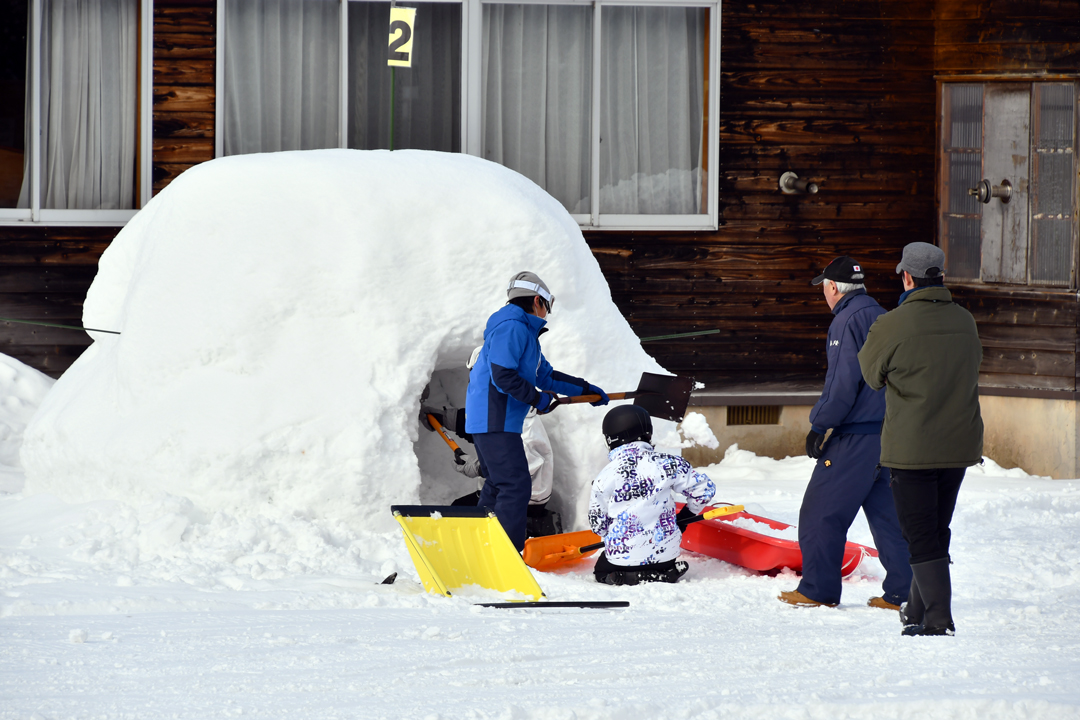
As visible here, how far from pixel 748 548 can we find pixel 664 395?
90 cm

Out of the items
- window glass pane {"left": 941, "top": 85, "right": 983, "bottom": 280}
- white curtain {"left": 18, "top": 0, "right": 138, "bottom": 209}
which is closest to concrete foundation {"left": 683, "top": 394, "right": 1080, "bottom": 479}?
window glass pane {"left": 941, "top": 85, "right": 983, "bottom": 280}

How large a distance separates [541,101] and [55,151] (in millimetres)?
3760

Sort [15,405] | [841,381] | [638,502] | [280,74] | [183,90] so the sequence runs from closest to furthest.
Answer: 1. [841,381]
2. [638,502]
3. [15,405]
4. [183,90]
5. [280,74]

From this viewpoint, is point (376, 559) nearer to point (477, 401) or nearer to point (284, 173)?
point (477, 401)

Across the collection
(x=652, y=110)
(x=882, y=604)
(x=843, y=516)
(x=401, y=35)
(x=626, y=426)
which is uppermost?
(x=401, y=35)

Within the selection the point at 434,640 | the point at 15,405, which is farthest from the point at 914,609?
the point at 15,405

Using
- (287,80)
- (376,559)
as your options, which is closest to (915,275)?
(376,559)

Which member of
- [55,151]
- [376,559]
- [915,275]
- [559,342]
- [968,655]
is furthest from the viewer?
[55,151]

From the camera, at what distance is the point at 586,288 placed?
612 cm

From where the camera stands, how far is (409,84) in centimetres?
848

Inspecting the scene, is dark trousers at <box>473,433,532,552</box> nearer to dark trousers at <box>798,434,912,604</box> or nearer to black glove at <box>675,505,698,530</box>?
black glove at <box>675,505,698,530</box>

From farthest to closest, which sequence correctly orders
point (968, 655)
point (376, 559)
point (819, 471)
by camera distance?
point (376, 559) < point (819, 471) < point (968, 655)

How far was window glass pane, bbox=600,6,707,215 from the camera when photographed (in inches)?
342

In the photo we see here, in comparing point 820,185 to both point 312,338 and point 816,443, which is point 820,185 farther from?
point 312,338
